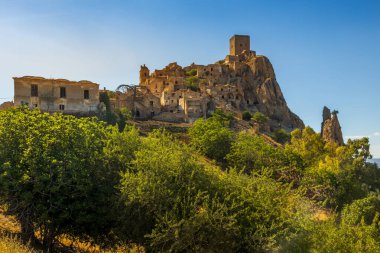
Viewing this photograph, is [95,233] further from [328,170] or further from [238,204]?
[328,170]

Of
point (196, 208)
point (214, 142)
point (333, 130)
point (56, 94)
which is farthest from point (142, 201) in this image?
point (333, 130)

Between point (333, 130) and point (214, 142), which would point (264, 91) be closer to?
point (333, 130)

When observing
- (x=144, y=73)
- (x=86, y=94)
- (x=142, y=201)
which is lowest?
(x=142, y=201)

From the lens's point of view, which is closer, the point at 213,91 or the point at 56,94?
the point at 56,94

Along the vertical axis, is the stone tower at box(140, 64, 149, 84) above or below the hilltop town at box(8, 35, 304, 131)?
above

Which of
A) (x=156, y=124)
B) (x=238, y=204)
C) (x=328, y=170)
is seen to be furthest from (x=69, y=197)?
(x=156, y=124)

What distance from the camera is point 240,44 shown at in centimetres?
12638

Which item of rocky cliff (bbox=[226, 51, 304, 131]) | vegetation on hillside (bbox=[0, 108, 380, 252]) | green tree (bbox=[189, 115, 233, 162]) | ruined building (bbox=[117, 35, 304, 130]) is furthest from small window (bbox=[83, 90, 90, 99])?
rocky cliff (bbox=[226, 51, 304, 131])

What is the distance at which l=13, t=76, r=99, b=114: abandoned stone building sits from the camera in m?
47.6

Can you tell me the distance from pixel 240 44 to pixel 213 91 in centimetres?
4201

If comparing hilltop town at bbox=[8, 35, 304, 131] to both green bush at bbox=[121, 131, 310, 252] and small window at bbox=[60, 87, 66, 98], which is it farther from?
green bush at bbox=[121, 131, 310, 252]

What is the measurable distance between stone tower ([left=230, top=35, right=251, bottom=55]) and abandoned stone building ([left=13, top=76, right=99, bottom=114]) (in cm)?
8160

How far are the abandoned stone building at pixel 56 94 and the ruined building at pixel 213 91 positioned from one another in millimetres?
20972

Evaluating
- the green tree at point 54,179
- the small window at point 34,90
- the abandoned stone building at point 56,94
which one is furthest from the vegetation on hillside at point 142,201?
the small window at point 34,90
